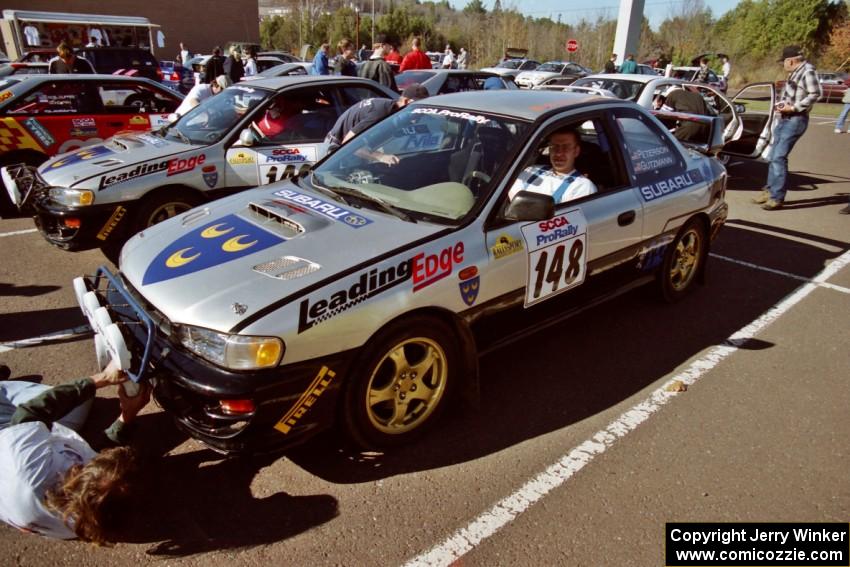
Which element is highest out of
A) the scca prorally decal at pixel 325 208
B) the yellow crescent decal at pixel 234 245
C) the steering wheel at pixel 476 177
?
the steering wheel at pixel 476 177

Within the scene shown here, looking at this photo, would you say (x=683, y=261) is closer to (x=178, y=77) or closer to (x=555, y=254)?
(x=555, y=254)

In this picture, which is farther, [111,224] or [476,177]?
[111,224]

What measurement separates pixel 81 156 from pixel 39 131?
1.93 metres

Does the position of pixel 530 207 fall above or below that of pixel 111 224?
above

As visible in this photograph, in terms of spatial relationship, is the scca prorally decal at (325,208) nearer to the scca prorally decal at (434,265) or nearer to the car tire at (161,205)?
the scca prorally decal at (434,265)

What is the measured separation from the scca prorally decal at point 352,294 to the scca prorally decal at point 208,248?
0.54 m

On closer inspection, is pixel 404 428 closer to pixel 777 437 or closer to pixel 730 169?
pixel 777 437

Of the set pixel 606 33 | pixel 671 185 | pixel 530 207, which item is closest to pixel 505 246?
pixel 530 207

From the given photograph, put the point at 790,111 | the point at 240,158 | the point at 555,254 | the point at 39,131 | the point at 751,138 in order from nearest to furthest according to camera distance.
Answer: the point at 555,254
the point at 240,158
the point at 39,131
the point at 790,111
the point at 751,138

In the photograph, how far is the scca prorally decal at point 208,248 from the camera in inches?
108

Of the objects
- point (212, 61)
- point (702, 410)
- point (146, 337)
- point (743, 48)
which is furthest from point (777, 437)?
point (743, 48)

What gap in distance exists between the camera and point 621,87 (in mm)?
9758

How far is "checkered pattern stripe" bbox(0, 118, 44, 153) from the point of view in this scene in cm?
647

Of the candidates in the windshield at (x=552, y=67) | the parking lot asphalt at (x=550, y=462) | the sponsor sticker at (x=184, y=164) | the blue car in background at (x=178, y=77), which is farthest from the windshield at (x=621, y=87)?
the windshield at (x=552, y=67)
